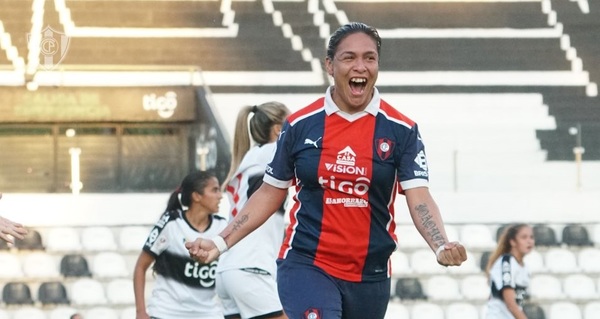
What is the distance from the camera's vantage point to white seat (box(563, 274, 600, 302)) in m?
13.1

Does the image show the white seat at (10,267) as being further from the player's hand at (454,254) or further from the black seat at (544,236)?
the player's hand at (454,254)

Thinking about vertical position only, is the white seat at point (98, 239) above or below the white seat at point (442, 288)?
above

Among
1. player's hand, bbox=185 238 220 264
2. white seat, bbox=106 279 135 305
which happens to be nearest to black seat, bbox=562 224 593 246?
white seat, bbox=106 279 135 305

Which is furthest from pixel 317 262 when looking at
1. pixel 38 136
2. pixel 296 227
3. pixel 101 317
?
pixel 38 136

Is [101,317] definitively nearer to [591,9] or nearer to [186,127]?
[186,127]

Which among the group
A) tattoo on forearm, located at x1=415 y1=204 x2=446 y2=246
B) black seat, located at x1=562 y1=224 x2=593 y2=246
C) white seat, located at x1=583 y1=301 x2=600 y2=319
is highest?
black seat, located at x1=562 y1=224 x2=593 y2=246

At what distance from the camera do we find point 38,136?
14125 mm

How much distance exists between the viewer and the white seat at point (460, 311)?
1272cm

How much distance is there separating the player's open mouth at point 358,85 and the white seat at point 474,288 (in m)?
8.95

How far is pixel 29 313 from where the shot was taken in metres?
12.2

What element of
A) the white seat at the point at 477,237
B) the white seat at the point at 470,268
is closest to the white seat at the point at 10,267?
the white seat at the point at 470,268

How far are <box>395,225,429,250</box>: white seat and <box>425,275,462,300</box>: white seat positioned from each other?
507 mm

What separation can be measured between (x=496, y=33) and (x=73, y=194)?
7.84 m

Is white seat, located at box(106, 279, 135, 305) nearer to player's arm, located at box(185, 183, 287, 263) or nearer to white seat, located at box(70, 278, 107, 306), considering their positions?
white seat, located at box(70, 278, 107, 306)
